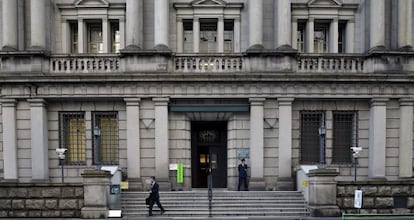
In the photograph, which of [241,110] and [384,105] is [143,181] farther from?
[384,105]

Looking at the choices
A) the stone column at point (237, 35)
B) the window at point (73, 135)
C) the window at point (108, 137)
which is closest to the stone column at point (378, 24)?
the stone column at point (237, 35)

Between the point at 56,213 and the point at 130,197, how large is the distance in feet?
11.7

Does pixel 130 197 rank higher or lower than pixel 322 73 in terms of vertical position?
lower

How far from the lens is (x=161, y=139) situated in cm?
1995

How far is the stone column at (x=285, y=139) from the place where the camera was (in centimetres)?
1991

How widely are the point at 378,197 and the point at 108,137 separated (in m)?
14.4

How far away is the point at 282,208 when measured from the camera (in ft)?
55.5

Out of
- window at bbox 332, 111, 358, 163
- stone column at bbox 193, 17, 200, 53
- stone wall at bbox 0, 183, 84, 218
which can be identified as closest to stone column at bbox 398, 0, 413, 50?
window at bbox 332, 111, 358, 163

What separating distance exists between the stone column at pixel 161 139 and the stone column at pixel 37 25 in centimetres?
749

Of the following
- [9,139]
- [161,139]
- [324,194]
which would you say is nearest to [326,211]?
[324,194]

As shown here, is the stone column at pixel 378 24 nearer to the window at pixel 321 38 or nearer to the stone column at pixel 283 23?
the window at pixel 321 38

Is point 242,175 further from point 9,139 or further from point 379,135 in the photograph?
point 9,139

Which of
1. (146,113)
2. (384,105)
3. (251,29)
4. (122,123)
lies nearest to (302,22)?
(251,29)

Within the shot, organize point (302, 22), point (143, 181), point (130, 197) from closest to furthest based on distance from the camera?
1. point (130, 197)
2. point (143, 181)
3. point (302, 22)
